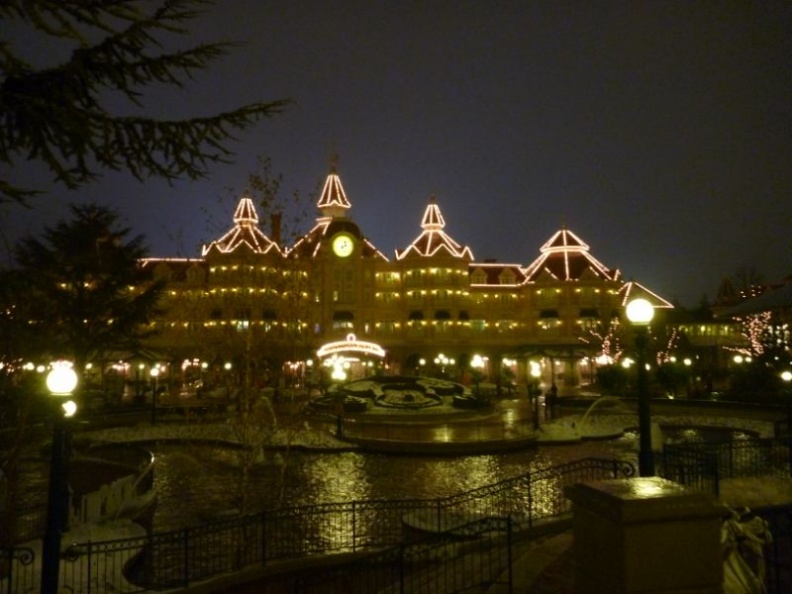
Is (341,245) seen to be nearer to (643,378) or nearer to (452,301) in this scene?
(452,301)

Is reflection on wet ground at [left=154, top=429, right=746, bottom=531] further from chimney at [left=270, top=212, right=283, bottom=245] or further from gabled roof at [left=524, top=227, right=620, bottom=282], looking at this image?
gabled roof at [left=524, top=227, right=620, bottom=282]

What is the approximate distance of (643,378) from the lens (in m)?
11.5

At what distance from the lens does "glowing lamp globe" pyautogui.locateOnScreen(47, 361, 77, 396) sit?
28.2 feet

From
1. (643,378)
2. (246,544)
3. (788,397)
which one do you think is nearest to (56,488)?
(246,544)

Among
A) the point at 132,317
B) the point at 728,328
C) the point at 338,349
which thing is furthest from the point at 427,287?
the point at 132,317

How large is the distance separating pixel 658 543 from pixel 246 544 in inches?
357

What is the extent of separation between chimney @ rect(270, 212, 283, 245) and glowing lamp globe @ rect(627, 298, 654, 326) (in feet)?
29.4

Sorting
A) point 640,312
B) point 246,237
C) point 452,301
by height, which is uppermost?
point 452,301

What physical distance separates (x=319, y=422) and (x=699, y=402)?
70.3 ft

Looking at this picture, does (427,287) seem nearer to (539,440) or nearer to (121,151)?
(539,440)

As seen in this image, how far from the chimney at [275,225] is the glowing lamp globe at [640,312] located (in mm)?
8960

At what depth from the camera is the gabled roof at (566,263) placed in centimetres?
7444

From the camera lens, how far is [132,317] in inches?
Answer: 1281

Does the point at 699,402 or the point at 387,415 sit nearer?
the point at 387,415
